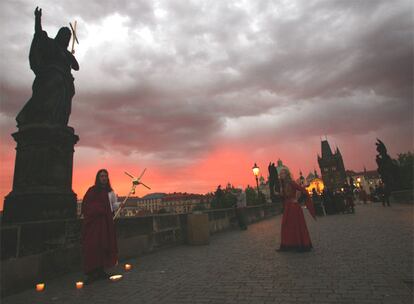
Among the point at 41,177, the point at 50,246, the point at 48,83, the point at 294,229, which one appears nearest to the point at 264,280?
the point at 294,229

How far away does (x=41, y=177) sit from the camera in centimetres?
691

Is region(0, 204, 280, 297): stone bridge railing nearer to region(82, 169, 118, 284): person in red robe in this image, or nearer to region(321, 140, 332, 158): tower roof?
region(82, 169, 118, 284): person in red robe

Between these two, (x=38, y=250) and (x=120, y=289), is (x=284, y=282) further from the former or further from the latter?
(x=38, y=250)

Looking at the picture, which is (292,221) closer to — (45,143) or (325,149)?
(45,143)

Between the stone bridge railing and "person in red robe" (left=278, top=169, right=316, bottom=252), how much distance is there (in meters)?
3.78

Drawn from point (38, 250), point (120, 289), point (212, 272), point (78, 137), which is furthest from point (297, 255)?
point (78, 137)

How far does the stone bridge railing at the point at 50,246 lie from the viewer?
465 cm

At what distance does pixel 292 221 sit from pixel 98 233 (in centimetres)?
471

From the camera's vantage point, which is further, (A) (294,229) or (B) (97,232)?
(A) (294,229)

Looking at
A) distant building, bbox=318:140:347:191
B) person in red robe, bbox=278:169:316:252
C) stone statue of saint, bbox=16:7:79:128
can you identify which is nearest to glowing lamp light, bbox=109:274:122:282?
person in red robe, bbox=278:169:316:252

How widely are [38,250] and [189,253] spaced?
3833 millimetres

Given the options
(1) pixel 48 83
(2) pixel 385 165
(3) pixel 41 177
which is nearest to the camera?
(3) pixel 41 177

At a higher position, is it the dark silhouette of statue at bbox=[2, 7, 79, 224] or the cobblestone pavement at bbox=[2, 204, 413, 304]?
the dark silhouette of statue at bbox=[2, 7, 79, 224]

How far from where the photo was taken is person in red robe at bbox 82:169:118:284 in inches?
204
